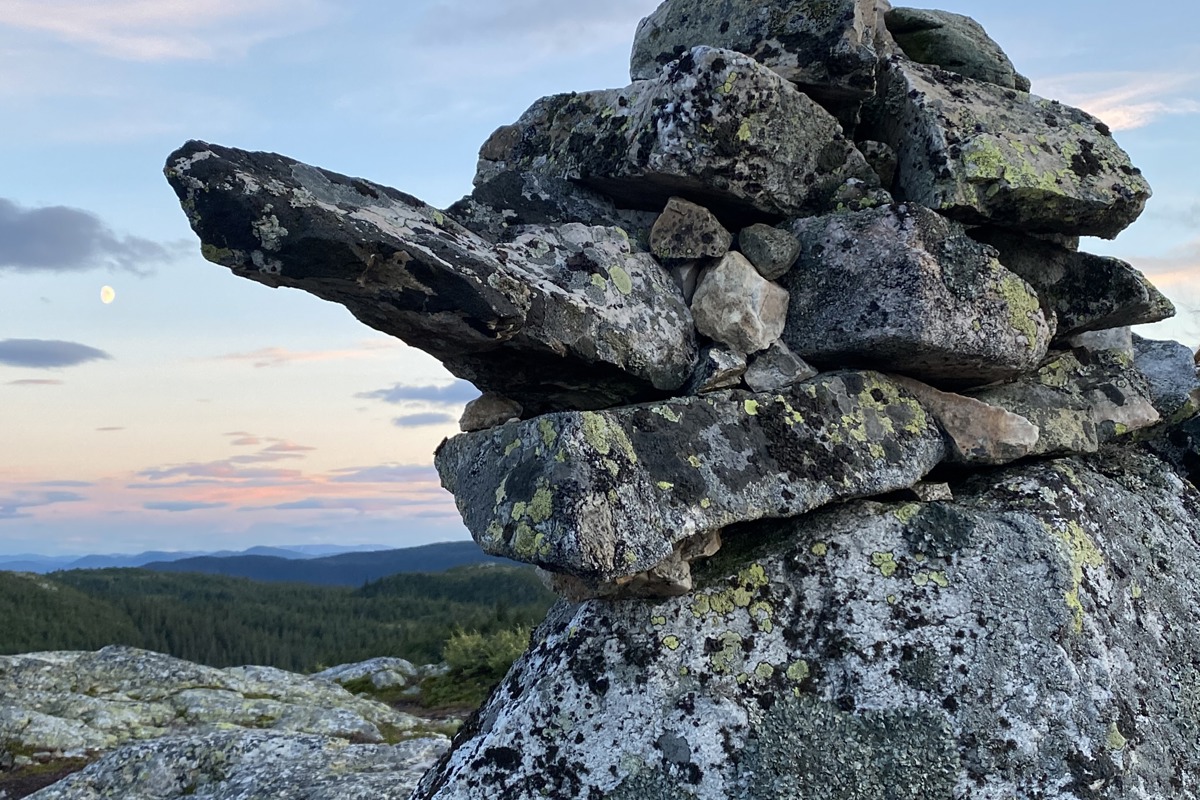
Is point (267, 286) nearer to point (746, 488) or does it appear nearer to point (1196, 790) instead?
point (746, 488)

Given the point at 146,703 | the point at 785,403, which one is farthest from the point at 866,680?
the point at 146,703

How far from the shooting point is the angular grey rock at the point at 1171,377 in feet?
27.4

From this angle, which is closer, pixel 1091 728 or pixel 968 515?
pixel 1091 728

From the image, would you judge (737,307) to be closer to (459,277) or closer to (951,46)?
(459,277)

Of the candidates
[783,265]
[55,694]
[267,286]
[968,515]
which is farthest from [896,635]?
[55,694]

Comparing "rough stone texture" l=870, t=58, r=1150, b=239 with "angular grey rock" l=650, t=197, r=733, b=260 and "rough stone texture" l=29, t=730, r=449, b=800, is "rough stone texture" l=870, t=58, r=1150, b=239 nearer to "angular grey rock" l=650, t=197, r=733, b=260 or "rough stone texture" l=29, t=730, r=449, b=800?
"angular grey rock" l=650, t=197, r=733, b=260

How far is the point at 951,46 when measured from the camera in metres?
8.46

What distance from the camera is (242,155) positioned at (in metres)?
5.11

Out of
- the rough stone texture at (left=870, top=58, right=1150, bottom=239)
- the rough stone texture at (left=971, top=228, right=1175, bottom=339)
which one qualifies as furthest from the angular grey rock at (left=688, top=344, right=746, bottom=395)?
the rough stone texture at (left=971, top=228, right=1175, bottom=339)

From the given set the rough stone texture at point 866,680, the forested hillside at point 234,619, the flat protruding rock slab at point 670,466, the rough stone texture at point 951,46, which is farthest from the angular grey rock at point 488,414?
the forested hillside at point 234,619

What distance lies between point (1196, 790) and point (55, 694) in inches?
986

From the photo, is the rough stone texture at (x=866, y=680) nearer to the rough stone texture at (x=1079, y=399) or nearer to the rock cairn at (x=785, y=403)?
the rock cairn at (x=785, y=403)

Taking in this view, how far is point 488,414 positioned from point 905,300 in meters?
3.21

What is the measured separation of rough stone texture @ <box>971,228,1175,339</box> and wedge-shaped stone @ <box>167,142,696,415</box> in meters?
3.10
